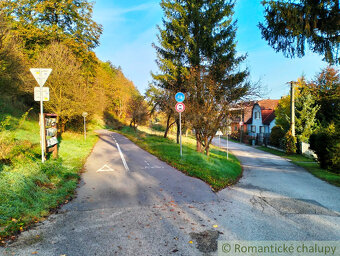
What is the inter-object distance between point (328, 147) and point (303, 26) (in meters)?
7.61

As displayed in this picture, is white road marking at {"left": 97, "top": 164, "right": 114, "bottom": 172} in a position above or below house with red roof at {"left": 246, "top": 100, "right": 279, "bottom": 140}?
below

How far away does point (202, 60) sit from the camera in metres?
16.4

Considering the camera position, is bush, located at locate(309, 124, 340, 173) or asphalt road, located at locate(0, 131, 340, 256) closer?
asphalt road, located at locate(0, 131, 340, 256)

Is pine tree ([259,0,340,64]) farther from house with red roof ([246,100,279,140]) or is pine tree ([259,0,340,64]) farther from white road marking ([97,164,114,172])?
house with red roof ([246,100,279,140])

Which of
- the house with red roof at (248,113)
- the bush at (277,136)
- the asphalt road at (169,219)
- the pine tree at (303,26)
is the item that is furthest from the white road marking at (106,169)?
the bush at (277,136)

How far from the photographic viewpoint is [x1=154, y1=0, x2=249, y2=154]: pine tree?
13336 mm

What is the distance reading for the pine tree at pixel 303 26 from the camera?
9086 millimetres

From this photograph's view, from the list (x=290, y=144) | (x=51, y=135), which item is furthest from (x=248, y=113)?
(x=51, y=135)

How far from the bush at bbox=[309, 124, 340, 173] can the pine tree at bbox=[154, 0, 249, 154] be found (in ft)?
18.1

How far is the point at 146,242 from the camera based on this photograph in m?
3.55

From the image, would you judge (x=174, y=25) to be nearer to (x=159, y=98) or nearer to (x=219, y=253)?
(x=159, y=98)

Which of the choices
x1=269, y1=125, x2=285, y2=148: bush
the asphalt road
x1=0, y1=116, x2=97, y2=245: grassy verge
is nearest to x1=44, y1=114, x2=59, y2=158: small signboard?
x1=0, y1=116, x2=97, y2=245: grassy verge

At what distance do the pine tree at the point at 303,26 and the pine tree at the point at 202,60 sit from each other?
3.51 m

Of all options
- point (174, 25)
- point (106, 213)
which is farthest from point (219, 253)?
point (174, 25)
